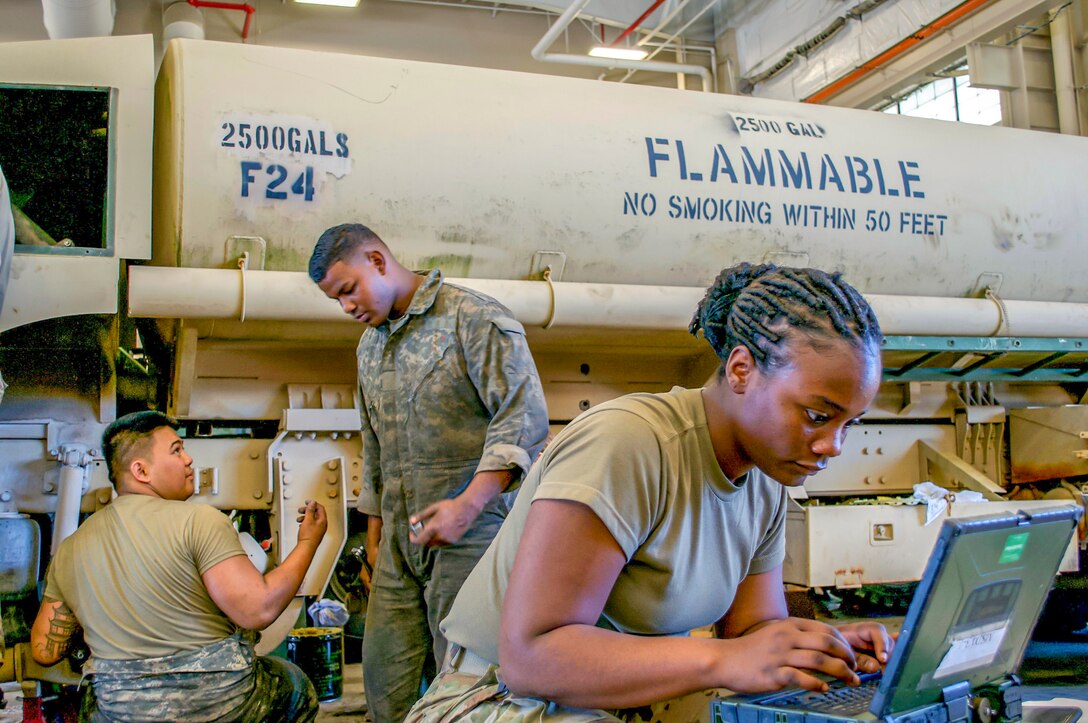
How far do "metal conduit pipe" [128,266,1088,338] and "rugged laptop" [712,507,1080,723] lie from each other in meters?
2.23

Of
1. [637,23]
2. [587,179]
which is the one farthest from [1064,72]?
[587,179]

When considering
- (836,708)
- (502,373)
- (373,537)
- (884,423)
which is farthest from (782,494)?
(884,423)

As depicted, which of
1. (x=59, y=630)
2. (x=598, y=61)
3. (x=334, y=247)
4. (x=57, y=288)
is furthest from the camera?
(x=598, y=61)

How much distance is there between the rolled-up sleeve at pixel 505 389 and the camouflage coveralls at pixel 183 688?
768 mm

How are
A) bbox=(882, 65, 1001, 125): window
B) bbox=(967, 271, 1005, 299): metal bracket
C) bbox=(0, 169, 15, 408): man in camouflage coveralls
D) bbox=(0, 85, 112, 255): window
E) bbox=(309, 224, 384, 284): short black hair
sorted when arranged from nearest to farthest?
1. bbox=(309, 224, 384, 284): short black hair
2. bbox=(0, 169, 15, 408): man in camouflage coveralls
3. bbox=(0, 85, 112, 255): window
4. bbox=(967, 271, 1005, 299): metal bracket
5. bbox=(882, 65, 1001, 125): window

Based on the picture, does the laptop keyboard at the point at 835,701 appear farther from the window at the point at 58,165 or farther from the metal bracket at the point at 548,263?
the window at the point at 58,165

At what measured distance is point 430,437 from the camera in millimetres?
2578

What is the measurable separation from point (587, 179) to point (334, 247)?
1.24 meters

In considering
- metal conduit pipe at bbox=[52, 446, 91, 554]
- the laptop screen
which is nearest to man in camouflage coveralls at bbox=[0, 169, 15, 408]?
metal conduit pipe at bbox=[52, 446, 91, 554]

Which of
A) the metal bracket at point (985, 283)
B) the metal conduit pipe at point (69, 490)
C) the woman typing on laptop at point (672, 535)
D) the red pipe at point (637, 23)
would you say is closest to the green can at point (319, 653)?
the metal conduit pipe at point (69, 490)

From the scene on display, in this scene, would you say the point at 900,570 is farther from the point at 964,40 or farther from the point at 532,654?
the point at 964,40

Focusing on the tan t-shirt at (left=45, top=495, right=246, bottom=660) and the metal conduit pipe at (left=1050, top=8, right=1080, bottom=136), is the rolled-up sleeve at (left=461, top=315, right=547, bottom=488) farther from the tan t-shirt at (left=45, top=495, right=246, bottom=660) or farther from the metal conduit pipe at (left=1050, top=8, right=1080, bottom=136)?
the metal conduit pipe at (left=1050, top=8, right=1080, bottom=136)

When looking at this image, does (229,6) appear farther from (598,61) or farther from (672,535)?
(672,535)

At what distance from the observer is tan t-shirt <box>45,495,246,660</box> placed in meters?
2.31
